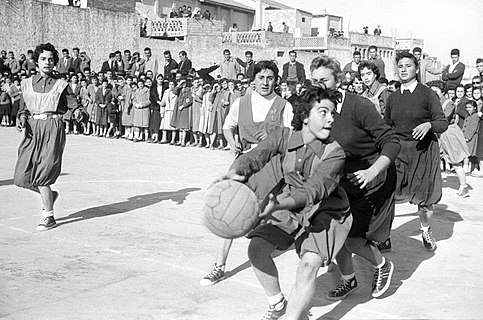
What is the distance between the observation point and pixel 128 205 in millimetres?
8828

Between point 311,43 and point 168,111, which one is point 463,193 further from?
point 311,43

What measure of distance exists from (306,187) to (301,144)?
42 cm

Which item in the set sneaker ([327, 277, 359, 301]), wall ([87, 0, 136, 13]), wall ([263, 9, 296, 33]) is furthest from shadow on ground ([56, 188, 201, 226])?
wall ([263, 9, 296, 33])

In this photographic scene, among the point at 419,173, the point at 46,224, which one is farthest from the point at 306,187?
the point at 46,224

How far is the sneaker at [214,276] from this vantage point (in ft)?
17.6

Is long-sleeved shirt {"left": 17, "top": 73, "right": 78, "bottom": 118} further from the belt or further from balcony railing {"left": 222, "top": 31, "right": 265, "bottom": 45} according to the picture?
balcony railing {"left": 222, "top": 31, "right": 265, "bottom": 45}

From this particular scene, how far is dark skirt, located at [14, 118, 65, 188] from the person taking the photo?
7301 millimetres

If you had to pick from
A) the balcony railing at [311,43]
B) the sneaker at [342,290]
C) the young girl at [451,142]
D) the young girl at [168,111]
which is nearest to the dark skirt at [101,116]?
the young girl at [168,111]

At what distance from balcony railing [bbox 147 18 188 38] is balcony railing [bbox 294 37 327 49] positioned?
1221 centimetres

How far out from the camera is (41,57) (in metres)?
7.41

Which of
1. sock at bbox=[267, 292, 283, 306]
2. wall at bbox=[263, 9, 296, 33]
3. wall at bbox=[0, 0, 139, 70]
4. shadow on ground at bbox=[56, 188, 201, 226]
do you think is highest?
wall at bbox=[263, 9, 296, 33]

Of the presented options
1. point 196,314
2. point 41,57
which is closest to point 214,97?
point 41,57

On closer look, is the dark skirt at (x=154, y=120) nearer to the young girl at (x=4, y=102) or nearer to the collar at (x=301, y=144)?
the young girl at (x=4, y=102)

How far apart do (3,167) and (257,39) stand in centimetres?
3170
